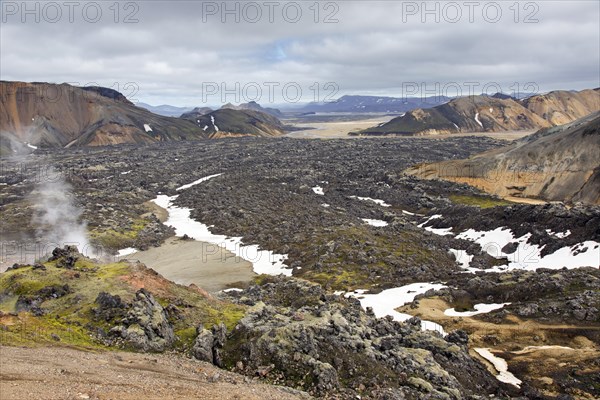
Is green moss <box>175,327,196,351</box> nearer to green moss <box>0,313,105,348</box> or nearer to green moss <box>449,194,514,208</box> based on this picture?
green moss <box>0,313,105,348</box>

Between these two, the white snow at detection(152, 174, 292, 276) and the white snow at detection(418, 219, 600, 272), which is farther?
the white snow at detection(152, 174, 292, 276)

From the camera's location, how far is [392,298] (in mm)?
57406

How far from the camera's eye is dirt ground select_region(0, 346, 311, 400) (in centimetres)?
2170

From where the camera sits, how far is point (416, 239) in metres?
81.6

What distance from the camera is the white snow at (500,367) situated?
36.0m

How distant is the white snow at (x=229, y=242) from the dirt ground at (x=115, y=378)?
43.3 meters

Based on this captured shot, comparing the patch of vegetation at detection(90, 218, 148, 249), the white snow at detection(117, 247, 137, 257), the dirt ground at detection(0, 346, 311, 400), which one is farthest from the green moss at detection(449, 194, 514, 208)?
the dirt ground at detection(0, 346, 311, 400)

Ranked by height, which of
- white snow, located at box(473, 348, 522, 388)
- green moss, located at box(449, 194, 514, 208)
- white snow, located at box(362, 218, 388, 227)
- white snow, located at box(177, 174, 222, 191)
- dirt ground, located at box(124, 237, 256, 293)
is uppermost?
white snow, located at box(177, 174, 222, 191)

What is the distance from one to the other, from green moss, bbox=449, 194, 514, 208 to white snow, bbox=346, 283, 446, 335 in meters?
50.1

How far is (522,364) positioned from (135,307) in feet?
100

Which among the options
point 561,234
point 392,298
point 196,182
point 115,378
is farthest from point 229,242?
point 196,182

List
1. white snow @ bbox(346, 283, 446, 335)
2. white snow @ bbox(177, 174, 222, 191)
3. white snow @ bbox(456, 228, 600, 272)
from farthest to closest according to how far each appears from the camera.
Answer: white snow @ bbox(177, 174, 222, 191), white snow @ bbox(456, 228, 600, 272), white snow @ bbox(346, 283, 446, 335)

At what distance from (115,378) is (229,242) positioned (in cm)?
6562

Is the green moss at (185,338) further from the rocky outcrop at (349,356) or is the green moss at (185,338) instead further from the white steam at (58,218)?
the white steam at (58,218)
